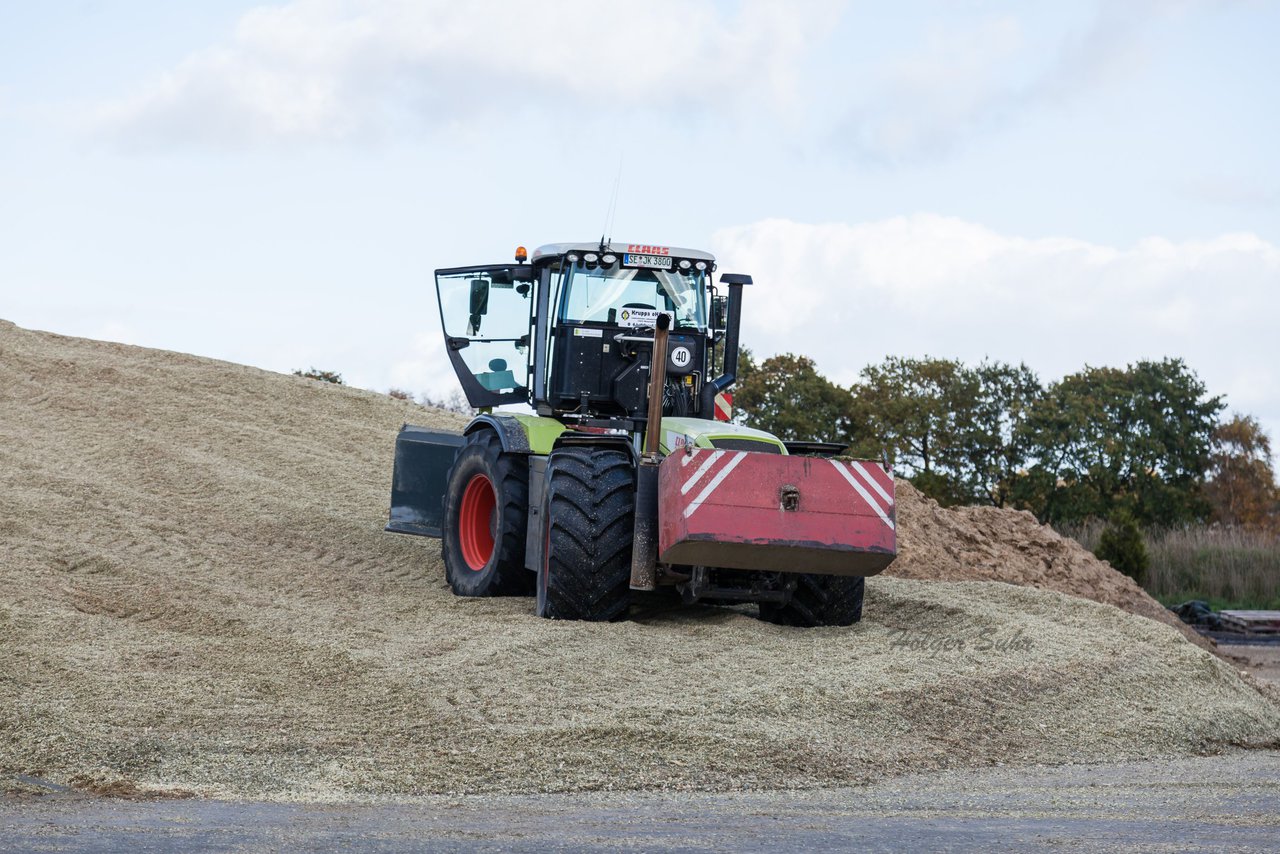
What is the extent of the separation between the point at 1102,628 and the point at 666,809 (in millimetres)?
5855

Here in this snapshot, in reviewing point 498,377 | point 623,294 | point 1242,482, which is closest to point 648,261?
point 623,294

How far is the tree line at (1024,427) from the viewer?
34.4m

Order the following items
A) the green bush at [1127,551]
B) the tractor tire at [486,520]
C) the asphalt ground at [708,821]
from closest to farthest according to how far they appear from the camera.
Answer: the asphalt ground at [708,821] → the tractor tire at [486,520] → the green bush at [1127,551]

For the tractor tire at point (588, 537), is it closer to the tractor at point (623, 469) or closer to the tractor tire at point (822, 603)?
the tractor at point (623, 469)

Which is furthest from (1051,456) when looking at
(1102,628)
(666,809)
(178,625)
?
(666,809)

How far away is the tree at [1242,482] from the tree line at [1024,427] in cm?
686

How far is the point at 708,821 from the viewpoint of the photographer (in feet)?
19.4

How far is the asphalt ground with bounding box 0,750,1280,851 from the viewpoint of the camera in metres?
5.35

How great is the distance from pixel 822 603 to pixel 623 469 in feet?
5.52

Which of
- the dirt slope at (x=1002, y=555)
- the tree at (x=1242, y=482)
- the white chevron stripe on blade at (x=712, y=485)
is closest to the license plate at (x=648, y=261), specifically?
the white chevron stripe on blade at (x=712, y=485)

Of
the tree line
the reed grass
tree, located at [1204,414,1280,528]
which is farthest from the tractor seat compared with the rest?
tree, located at [1204,414,1280,528]

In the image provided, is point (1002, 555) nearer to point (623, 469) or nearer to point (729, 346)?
point (729, 346)

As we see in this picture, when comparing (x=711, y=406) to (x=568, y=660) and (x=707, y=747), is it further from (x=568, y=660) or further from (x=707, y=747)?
(x=707, y=747)

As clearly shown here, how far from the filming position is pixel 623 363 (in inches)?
448
